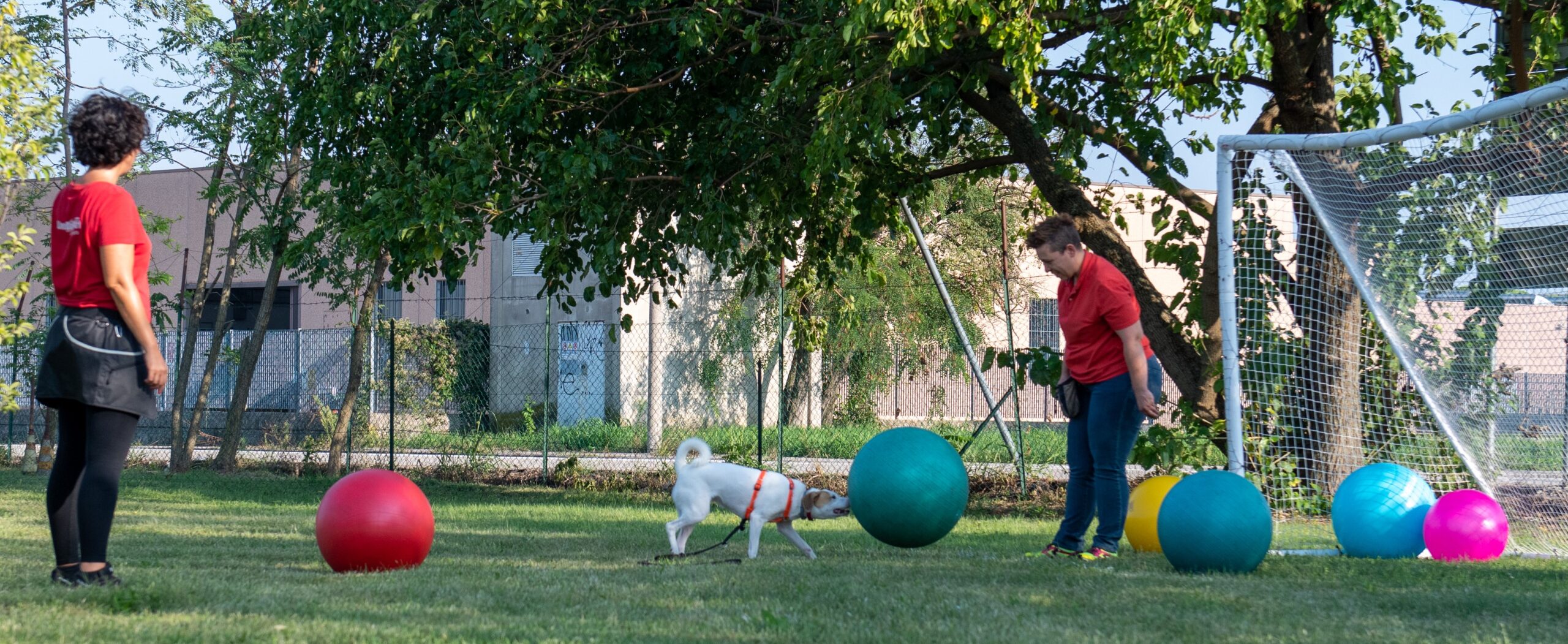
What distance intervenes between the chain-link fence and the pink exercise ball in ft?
27.9

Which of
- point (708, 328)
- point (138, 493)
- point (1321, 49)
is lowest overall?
point (138, 493)

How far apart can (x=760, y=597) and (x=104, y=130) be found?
10.1ft

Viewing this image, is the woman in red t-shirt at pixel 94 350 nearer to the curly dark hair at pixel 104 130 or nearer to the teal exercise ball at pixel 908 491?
the curly dark hair at pixel 104 130

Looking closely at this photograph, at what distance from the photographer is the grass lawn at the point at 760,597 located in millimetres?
3961

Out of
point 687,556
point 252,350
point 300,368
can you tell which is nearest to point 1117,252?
point 687,556

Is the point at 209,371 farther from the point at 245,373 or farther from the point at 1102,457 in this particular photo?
the point at 1102,457

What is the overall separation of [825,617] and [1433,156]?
18.2ft

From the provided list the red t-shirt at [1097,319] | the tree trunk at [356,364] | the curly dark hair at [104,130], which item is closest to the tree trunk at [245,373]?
the tree trunk at [356,364]

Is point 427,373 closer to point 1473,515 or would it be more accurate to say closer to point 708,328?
point 708,328

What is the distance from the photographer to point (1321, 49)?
9.91 metres

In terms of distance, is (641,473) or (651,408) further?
(651,408)

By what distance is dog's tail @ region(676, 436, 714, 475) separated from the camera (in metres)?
6.48

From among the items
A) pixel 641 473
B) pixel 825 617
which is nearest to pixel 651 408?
pixel 641 473

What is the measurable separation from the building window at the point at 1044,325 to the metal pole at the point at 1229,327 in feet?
62.2
